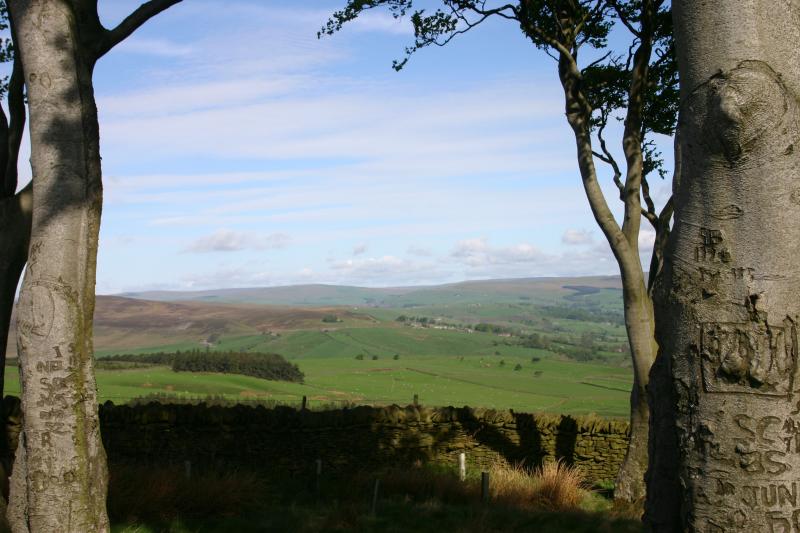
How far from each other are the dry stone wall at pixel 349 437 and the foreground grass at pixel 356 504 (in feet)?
3.39

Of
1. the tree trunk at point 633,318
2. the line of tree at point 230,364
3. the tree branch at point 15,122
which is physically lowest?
the line of tree at point 230,364

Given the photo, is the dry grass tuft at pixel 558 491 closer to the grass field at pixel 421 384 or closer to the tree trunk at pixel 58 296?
the tree trunk at pixel 58 296

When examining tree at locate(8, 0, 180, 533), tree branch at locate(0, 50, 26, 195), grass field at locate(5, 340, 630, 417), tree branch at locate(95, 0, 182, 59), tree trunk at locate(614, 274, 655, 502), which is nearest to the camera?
tree at locate(8, 0, 180, 533)

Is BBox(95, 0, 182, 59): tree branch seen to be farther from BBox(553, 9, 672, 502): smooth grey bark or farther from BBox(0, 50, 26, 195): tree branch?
BBox(553, 9, 672, 502): smooth grey bark

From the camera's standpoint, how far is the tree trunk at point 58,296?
4.81 metres

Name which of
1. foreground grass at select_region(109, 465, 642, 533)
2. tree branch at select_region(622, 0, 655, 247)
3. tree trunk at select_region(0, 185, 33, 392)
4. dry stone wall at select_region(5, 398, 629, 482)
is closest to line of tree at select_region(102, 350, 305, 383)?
dry stone wall at select_region(5, 398, 629, 482)

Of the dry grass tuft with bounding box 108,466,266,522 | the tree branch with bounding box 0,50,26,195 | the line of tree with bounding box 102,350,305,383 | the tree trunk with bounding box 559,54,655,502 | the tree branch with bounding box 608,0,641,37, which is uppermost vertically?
the tree branch with bounding box 608,0,641,37

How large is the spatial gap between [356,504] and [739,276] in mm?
7673

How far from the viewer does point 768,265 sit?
267 centimetres

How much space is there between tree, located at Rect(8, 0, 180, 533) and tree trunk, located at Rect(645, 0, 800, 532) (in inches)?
154

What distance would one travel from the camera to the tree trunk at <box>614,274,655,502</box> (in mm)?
10766

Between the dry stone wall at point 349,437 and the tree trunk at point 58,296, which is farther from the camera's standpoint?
the dry stone wall at point 349,437

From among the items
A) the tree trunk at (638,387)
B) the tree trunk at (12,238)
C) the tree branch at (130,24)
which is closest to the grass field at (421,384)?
the tree trunk at (638,387)

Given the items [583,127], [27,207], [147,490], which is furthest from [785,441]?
[583,127]
